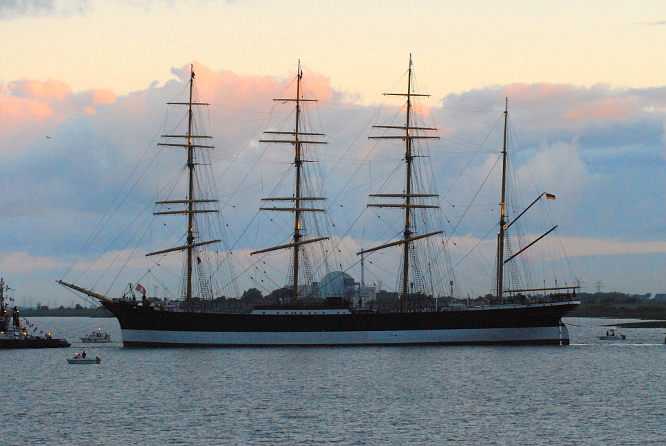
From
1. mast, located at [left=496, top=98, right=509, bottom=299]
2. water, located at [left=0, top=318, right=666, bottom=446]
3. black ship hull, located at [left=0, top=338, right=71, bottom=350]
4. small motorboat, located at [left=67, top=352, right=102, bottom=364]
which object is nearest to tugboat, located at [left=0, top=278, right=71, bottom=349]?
black ship hull, located at [left=0, top=338, right=71, bottom=350]

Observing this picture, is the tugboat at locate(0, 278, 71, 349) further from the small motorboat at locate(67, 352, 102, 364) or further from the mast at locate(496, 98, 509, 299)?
the mast at locate(496, 98, 509, 299)

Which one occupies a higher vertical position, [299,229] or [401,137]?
[401,137]

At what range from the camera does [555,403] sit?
57.6 metres

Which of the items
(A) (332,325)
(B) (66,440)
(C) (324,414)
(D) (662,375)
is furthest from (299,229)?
(B) (66,440)

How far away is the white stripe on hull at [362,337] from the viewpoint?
320 feet

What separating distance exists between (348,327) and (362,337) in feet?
6.94

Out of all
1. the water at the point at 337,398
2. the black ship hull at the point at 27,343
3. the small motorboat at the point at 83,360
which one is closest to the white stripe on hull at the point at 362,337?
the water at the point at 337,398

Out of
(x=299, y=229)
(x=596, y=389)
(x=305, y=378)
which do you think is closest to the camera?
(x=596, y=389)

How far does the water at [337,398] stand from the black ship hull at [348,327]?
5297 millimetres

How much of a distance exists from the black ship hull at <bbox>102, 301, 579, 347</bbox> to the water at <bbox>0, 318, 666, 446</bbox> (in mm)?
5297

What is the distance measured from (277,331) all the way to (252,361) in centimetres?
1485

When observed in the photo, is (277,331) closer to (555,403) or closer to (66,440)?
(555,403)

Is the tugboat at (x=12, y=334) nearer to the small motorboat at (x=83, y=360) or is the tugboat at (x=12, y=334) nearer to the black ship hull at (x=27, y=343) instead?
the black ship hull at (x=27, y=343)

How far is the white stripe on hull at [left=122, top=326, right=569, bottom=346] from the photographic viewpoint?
97.7 metres
